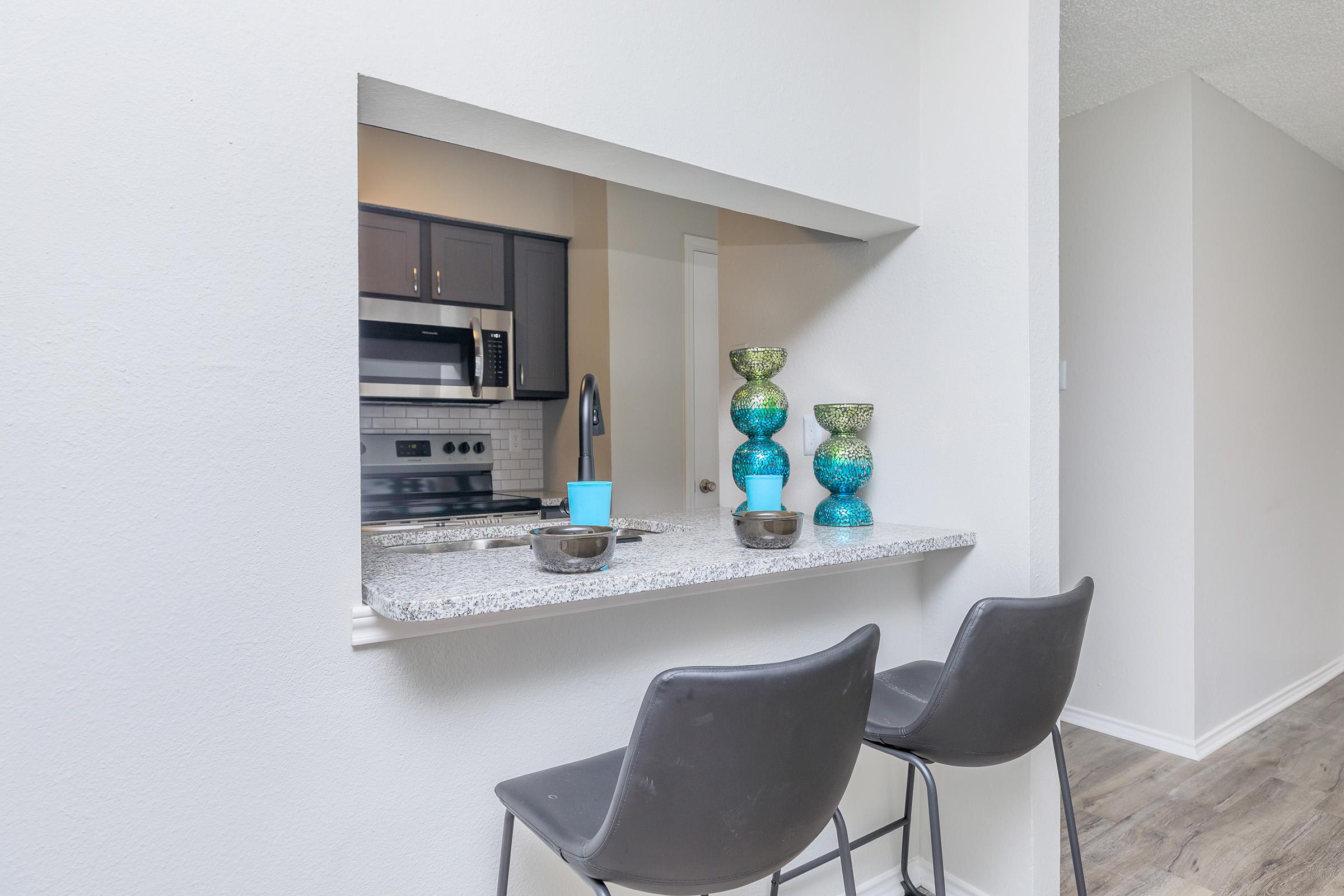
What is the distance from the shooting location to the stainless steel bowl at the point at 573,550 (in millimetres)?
1222

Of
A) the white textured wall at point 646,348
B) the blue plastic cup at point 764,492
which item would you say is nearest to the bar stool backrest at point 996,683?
the blue plastic cup at point 764,492

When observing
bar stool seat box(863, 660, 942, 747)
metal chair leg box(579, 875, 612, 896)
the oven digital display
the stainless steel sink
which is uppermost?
the oven digital display

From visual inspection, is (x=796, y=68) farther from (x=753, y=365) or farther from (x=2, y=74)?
(x=2, y=74)

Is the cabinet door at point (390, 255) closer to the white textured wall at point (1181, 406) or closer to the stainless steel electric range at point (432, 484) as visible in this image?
the stainless steel electric range at point (432, 484)

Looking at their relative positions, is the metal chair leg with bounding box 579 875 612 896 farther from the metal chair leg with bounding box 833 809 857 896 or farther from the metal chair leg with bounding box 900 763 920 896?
the metal chair leg with bounding box 900 763 920 896

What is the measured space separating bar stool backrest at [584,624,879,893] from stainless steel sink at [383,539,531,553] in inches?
31.2

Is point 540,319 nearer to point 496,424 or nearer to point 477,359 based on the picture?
point 477,359

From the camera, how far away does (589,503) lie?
144 cm

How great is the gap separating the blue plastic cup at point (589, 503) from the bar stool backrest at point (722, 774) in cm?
56

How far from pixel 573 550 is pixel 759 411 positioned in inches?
35.1

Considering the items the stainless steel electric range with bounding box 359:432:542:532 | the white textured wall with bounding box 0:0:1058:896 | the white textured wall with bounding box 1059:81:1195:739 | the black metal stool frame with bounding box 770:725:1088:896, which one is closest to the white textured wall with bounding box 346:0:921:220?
the white textured wall with bounding box 0:0:1058:896

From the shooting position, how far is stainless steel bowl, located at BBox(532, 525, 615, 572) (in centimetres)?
122

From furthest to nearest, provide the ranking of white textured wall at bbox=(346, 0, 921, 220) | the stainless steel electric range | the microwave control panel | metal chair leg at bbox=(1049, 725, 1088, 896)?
the microwave control panel < the stainless steel electric range < metal chair leg at bbox=(1049, 725, 1088, 896) < white textured wall at bbox=(346, 0, 921, 220)

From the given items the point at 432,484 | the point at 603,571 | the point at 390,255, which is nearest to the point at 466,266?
the point at 390,255
